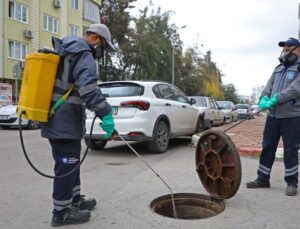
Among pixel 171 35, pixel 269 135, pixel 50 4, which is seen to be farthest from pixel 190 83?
pixel 269 135

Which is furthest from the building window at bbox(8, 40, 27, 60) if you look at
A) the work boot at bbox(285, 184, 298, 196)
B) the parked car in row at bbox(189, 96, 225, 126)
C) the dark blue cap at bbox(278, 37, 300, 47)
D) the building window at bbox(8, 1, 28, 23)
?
the work boot at bbox(285, 184, 298, 196)

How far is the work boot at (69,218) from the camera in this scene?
4.36 meters

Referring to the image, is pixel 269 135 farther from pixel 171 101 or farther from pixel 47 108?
pixel 171 101

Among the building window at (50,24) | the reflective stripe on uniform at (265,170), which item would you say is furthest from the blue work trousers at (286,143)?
the building window at (50,24)

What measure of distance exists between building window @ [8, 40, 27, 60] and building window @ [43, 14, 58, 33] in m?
4.09

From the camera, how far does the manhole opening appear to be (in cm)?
520

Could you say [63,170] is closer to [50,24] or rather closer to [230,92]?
[50,24]

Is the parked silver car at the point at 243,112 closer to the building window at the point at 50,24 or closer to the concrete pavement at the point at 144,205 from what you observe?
the building window at the point at 50,24

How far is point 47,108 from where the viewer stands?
13.7ft

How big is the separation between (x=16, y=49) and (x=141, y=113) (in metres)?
25.4

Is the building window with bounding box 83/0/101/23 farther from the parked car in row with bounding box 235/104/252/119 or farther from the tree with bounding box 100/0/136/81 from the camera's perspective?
the parked car in row with bounding box 235/104/252/119

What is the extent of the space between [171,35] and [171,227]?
162 feet

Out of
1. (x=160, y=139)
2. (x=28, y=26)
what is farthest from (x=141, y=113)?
(x=28, y=26)

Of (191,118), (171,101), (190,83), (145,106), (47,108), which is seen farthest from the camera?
(190,83)
